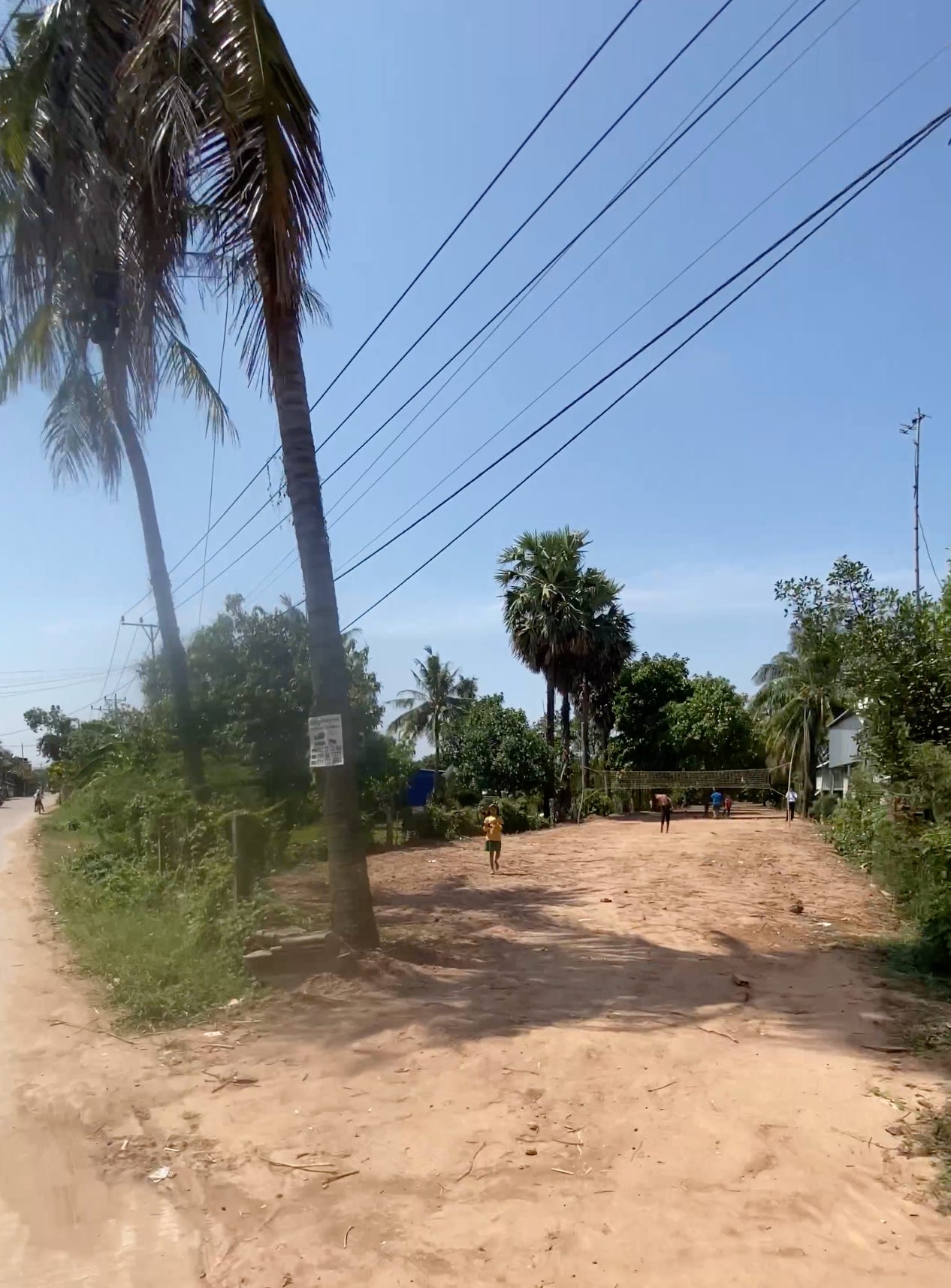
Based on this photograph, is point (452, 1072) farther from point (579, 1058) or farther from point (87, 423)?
point (87, 423)

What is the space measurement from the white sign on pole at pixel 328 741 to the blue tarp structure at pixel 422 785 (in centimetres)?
3121

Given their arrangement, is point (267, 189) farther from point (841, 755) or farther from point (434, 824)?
point (841, 755)

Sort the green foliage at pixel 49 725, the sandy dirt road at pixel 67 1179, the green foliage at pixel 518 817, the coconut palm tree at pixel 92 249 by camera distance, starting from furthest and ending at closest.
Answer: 1. the green foliage at pixel 49 725
2. the green foliage at pixel 518 817
3. the coconut palm tree at pixel 92 249
4. the sandy dirt road at pixel 67 1179

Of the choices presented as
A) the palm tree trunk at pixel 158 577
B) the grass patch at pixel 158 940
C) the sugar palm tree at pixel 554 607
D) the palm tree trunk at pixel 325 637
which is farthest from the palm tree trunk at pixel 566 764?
the palm tree trunk at pixel 325 637

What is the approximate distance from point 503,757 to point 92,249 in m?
24.0

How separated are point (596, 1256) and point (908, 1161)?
2106mm

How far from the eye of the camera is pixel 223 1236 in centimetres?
477

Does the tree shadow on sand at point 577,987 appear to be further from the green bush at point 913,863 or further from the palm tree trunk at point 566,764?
the palm tree trunk at point 566,764

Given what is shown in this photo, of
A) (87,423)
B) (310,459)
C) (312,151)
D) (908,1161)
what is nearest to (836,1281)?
(908,1161)

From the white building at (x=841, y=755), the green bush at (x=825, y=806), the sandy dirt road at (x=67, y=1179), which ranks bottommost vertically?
the green bush at (x=825, y=806)

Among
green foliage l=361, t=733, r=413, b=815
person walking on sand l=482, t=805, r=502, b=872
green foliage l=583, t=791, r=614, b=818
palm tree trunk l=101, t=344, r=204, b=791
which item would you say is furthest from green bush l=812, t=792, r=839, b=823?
palm tree trunk l=101, t=344, r=204, b=791

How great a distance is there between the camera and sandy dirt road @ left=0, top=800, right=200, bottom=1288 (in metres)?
4.50

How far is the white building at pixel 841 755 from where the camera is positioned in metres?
27.7

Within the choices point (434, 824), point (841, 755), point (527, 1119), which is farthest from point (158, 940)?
point (841, 755)
